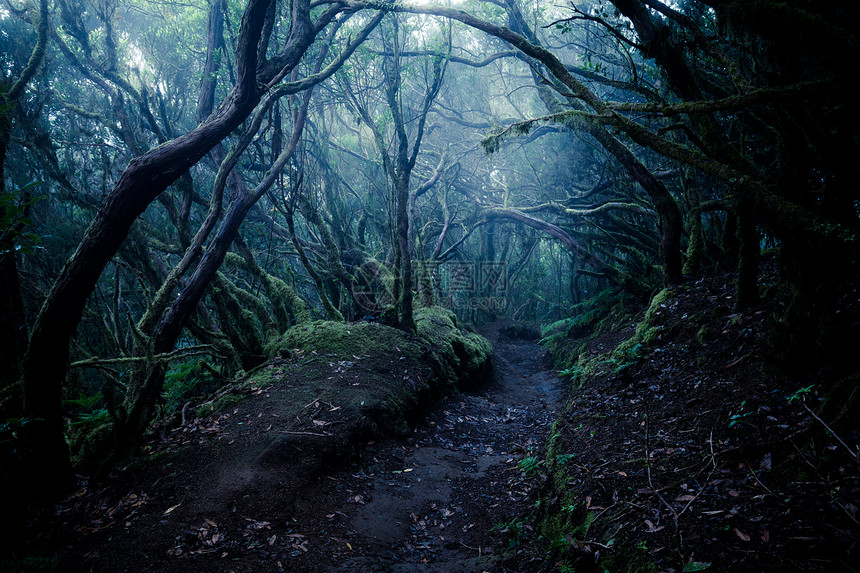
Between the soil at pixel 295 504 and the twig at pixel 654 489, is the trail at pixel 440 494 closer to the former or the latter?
the soil at pixel 295 504

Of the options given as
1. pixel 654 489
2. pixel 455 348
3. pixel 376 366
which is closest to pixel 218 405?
pixel 376 366

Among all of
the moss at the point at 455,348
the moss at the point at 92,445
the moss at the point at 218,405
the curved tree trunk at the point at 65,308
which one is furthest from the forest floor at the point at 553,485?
the moss at the point at 455,348

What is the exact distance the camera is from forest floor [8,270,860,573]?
2363 mm

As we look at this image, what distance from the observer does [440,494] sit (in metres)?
4.84

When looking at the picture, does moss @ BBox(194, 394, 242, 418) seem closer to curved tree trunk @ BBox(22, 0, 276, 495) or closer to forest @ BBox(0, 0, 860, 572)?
forest @ BBox(0, 0, 860, 572)

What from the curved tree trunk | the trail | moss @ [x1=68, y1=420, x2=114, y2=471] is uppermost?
the curved tree trunk

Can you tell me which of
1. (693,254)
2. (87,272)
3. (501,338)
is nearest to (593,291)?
(501,338)

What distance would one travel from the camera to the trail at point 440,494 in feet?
11.9

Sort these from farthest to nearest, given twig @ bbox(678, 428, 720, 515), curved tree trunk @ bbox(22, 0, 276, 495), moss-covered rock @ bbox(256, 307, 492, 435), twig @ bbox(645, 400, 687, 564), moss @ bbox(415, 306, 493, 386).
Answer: moss @ bbox(415, 306, 493, 386) < moss-covered rock @ bbox(256, 307, 492, 435) < curved tree trunk @ bbox(22, 0, 276, 495) < twig @ bbox(678, 428, 720, 515) < twig @ bbox(645, 400, 687, 564)

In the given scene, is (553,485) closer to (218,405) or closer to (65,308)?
(218,405)

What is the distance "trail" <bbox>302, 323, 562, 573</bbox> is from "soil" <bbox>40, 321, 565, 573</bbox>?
0.05 ft

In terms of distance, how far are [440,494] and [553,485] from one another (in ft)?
4.69

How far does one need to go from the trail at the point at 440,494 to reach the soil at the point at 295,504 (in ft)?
0.05

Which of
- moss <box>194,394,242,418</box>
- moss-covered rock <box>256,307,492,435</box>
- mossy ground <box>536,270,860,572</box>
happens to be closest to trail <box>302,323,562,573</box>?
moss-covered rock <box>256,307,492,435</box>
